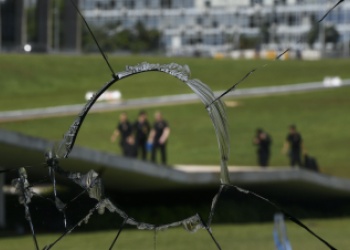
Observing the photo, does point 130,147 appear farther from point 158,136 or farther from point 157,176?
point 157,176

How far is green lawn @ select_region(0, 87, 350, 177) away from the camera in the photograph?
1868 inches

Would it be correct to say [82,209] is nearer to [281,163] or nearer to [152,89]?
[281,163]

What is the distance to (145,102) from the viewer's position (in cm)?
5975

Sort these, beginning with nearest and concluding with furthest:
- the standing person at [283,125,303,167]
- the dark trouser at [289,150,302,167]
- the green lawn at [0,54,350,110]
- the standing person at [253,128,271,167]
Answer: the standing person at [283,125,303,167] → the dark trouser at [289,150,302,167] → the standing person at [253,128,271,167] → the green lawn at [0,54,350,110]

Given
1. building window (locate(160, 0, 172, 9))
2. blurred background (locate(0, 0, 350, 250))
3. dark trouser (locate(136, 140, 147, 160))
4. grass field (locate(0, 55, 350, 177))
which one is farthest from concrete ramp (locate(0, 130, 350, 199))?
building window (locate(160, 0, 172, 9))

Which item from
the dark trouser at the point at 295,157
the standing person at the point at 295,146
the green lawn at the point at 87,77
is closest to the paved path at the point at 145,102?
the green lawn at the point at 87,77

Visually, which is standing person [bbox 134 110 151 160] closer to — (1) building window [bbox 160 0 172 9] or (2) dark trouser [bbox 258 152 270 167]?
(2) dark trouser [bbox 258 152 270 167]

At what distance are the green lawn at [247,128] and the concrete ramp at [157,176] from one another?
1468cm

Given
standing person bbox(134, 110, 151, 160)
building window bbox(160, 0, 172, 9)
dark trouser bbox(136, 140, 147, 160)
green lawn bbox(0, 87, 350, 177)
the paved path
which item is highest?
building window bbox(160, 0, 172, 9)

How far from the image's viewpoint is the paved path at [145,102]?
52.9 m

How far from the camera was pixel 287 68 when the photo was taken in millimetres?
75688

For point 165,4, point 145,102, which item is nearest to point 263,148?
point 145,102

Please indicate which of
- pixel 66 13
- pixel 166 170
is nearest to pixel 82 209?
pixel 166 170

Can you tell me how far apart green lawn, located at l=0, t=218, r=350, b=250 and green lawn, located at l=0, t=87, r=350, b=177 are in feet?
60.2
